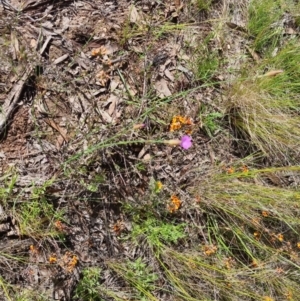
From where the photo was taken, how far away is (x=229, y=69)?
2.40 metres

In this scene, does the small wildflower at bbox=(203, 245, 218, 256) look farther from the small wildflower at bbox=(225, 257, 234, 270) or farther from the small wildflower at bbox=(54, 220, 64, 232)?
the small wildflower at bbox=(54, 220, 64, 232)

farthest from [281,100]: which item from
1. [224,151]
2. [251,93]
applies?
[224,151]

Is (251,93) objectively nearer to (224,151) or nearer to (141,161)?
(224,151)

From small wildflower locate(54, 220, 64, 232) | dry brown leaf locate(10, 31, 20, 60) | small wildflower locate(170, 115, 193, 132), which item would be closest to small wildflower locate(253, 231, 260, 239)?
small wildflower locate(170, 115, 193, 132)

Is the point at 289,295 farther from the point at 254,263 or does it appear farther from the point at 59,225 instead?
the point at 59,225

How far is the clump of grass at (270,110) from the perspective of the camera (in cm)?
227

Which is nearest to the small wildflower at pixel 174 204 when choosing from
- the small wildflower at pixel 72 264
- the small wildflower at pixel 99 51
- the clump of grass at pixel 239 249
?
the clump of grass at pixel 239 249

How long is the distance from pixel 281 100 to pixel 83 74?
A: 96cm

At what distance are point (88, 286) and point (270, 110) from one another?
46.2 inches

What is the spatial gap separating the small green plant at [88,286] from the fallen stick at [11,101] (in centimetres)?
73

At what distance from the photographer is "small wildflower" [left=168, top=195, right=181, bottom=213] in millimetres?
2184

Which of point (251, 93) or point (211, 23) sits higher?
point (211, 23)

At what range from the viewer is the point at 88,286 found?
2102 millimetres

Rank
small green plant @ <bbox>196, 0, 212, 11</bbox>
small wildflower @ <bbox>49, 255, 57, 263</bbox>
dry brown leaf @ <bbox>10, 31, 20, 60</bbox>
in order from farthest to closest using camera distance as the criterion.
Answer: small green plant @ <bbox>196, 0, 212, 11</bbox> → dry brown leaf @ <bbox>10, 31, 20, 60</bbox> → small wildflower @ <bbox>49, 255, 57, 263</bbox>
